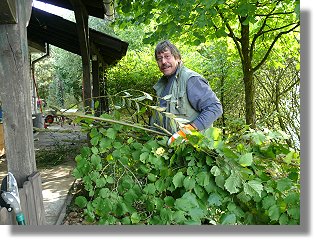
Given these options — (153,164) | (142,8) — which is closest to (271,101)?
(142,8)

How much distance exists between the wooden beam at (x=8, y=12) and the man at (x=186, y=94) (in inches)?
35.0

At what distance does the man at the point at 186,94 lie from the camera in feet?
7.26

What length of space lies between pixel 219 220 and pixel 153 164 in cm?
42

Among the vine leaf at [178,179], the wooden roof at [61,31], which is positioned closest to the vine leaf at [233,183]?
the vine leaf at [178,179]

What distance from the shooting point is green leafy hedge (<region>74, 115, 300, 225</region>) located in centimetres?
167

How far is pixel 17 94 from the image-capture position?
89.7 inches

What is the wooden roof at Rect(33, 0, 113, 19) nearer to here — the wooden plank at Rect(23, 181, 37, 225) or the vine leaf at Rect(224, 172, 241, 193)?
the wooden plank at Rect(23, 181, 37, 225)

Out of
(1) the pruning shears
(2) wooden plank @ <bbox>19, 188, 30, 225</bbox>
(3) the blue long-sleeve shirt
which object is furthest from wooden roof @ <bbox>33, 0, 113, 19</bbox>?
(1) the pruning shears

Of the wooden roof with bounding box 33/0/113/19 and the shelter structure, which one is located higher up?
the wooden roof with bounding box 33/0/113/19

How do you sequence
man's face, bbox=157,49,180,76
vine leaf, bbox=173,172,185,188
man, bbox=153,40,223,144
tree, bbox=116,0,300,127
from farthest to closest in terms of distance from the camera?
tree, bbox=116,0,300,127 → man's face, bbox=157,49,180,76 → man, bbox=153,40,223,144 → vine leaf, bbox=173,172,185,188

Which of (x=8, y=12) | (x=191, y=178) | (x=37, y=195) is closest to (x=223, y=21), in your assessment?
(x=8, y=12)

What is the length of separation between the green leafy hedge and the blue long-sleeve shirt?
23 centimetres

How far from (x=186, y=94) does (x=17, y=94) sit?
104 centimetres

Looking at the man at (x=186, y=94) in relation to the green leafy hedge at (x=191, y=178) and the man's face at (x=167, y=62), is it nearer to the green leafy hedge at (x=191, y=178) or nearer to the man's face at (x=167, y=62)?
the man's face at (x=167, y=62)
